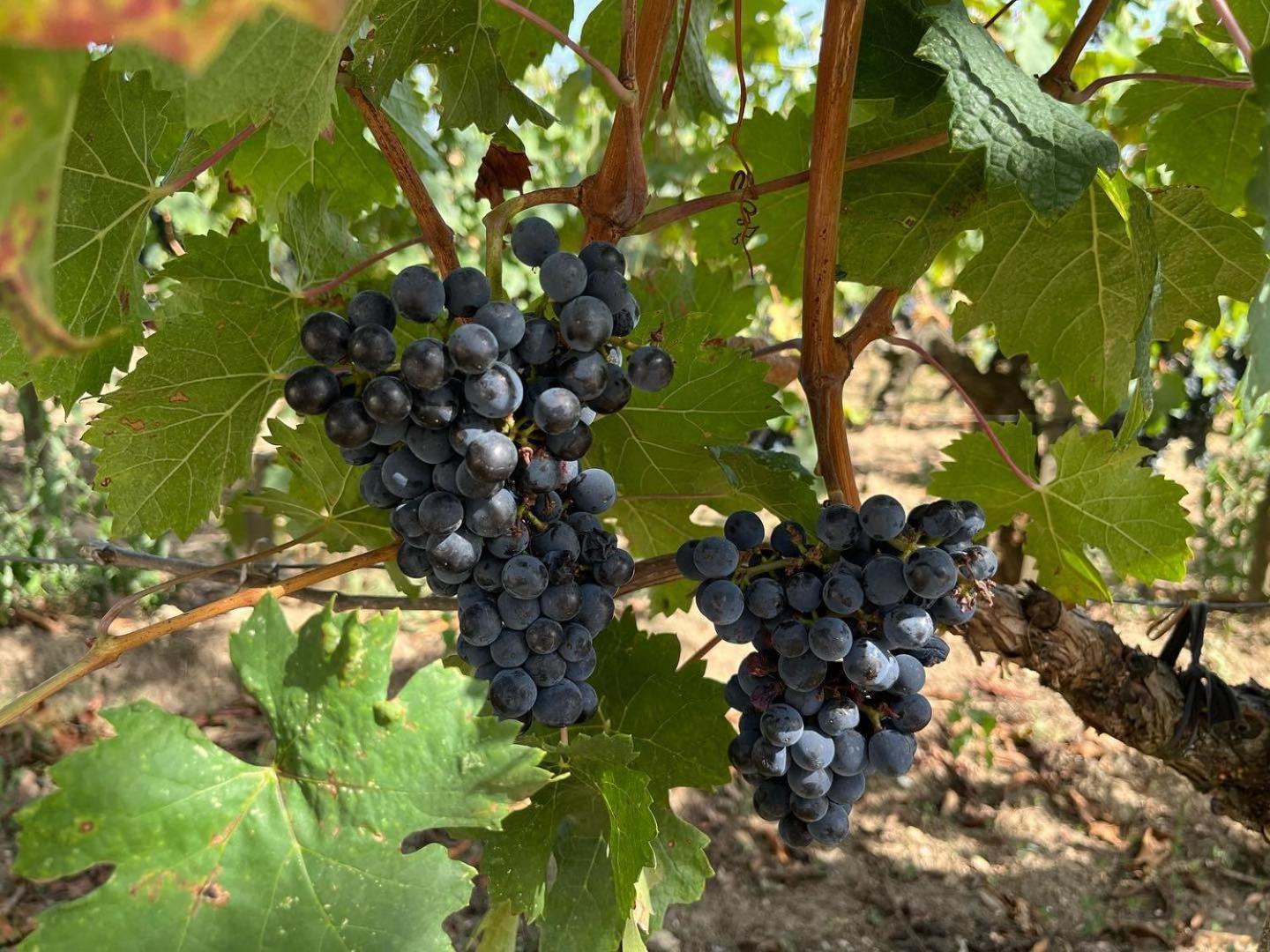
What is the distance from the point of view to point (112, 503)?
1101 millimetres

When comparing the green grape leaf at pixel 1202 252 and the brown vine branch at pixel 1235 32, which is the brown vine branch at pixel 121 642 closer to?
the brown vine branch at pixel 1235 32

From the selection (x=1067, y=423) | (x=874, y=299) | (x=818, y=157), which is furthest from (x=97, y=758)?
(x=1067, y=423)

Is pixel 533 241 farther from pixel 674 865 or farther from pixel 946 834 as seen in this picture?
pixel 946 834

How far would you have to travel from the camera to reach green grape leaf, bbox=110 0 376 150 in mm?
699

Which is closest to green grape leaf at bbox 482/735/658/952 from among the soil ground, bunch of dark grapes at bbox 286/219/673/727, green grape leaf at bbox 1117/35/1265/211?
bunch of dark grapes at bbox 286/219/673/727

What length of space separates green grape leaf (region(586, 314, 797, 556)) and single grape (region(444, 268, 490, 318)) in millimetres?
302

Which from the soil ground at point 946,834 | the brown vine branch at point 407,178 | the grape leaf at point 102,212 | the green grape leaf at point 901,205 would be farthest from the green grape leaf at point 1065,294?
the soil ground at point 946,834

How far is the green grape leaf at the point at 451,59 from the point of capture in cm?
100

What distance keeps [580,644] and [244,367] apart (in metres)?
0.49

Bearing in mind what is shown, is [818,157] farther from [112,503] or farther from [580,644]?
[112,503]

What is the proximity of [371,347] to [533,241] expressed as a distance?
177 mm

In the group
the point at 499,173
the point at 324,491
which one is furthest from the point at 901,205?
the point at 324,491

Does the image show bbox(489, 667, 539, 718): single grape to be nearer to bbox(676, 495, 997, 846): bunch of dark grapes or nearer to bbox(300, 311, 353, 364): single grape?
bbox(676, 495, 997, 846): bunch of dark grapes

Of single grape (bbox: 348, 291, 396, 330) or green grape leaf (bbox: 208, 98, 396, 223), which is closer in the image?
single grape (bbox: 348, 291, 396, 330)
